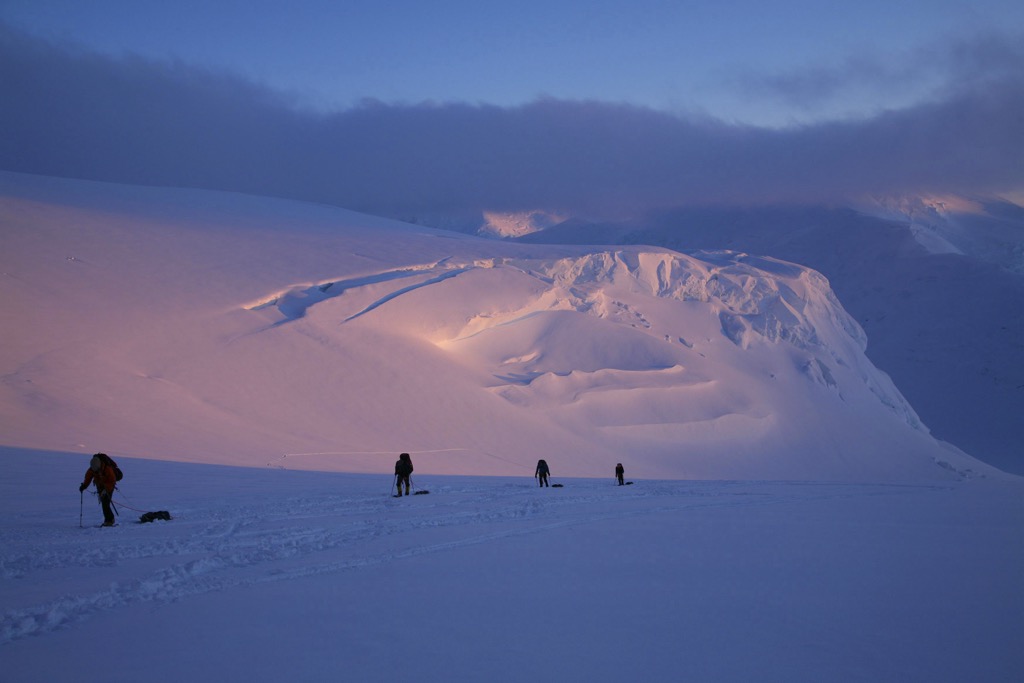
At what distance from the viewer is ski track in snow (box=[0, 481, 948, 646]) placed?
249 inches

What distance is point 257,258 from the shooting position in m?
28.2

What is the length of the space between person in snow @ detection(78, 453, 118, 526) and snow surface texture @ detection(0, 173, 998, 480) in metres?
6.20

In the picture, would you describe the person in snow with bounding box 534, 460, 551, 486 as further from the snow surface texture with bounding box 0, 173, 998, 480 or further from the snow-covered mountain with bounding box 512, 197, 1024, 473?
the snow-covered mountain with bounding box 512, 197, 1024, 473

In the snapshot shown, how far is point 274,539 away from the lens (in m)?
8.57

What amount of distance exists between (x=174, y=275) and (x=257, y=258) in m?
3.49

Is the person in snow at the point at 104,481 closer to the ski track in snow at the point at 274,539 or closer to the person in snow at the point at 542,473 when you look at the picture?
the ski track in snow at the point at 274,539

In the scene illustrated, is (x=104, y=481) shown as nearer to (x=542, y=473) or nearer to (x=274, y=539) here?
(x=274, y=539)

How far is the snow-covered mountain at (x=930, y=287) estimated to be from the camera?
211 feet

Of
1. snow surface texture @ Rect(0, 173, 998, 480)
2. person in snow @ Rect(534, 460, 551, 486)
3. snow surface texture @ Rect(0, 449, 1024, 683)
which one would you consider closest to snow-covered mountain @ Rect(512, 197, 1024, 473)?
snow surface texture @ Rect(0, 173, 998, 480)

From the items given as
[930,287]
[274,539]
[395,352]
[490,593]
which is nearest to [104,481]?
[274,539]

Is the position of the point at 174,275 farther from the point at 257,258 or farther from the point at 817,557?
the point at 817,557

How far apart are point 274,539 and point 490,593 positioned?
128 inches

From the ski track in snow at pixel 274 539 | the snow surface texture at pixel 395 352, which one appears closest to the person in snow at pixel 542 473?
the ski track in snow at pixel 274 539

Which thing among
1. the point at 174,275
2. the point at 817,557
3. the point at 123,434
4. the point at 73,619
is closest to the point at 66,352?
the point at 123,434
